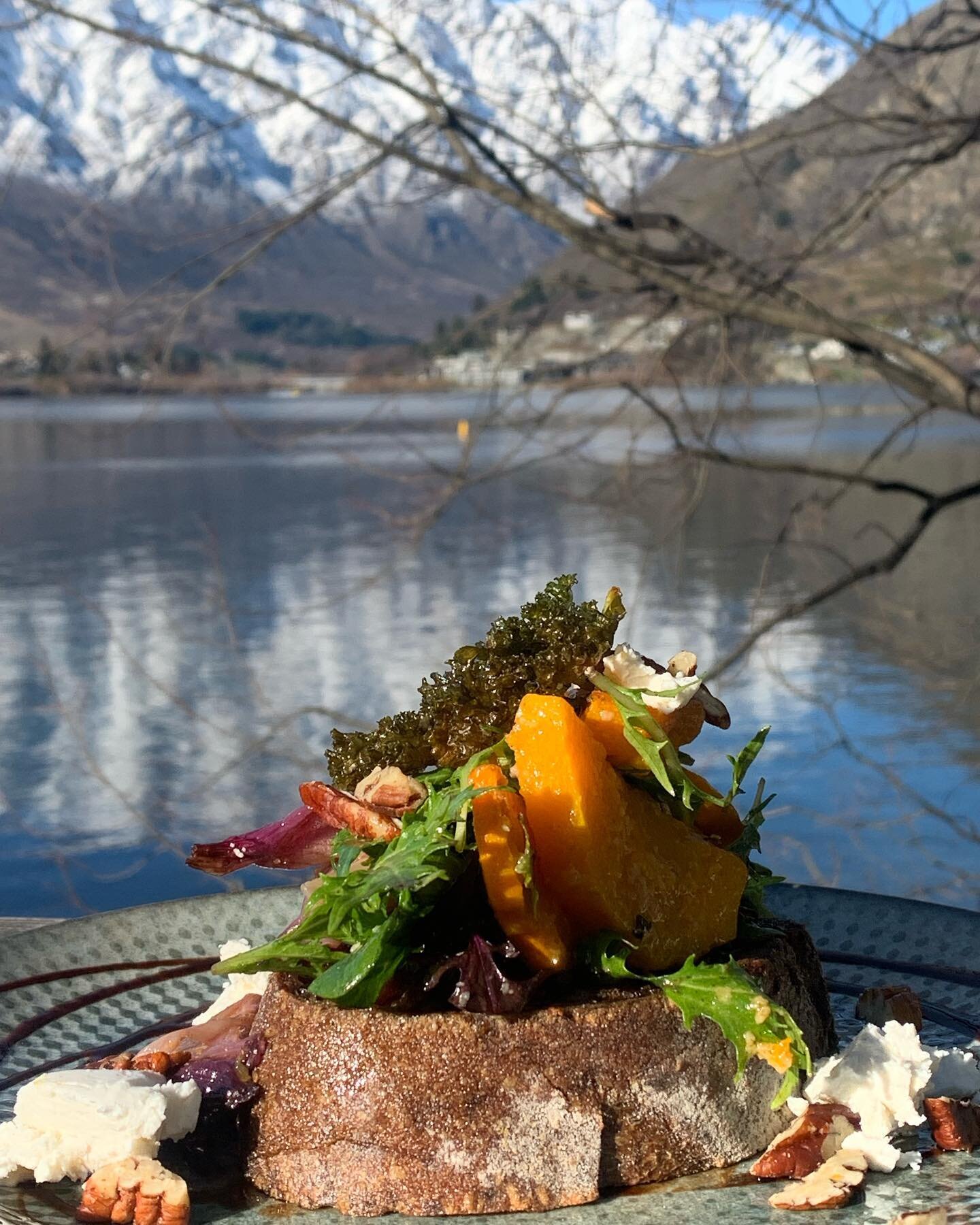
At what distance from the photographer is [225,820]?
982 centimetres

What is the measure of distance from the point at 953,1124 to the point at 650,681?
2.64 ft

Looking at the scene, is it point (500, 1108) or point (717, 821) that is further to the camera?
point (717, 821)

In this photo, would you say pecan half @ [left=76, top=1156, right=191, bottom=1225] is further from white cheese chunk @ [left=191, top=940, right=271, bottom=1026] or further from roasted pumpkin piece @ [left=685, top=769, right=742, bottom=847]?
roasted pumpkin piece @ [left=685, top=769, right=742, bottom=847]

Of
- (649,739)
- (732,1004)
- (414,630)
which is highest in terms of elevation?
(649,739)

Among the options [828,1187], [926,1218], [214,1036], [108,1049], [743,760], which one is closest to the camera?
[926,1218]

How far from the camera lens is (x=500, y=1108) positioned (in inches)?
86.0

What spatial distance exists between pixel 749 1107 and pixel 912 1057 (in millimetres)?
267

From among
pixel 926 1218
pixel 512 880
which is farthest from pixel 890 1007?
pixel 512 880

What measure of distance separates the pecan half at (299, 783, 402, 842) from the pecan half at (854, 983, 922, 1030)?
0.99 meters

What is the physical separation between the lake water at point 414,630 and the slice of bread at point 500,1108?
2.74 meters

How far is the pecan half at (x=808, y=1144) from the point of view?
2143 mm

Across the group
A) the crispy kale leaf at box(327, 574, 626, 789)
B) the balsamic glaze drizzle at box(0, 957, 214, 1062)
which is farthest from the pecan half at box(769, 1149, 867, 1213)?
the balsamic glaze drizzle at box(0, 957, 214, 1062)

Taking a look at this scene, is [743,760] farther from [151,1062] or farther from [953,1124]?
[151,1062]

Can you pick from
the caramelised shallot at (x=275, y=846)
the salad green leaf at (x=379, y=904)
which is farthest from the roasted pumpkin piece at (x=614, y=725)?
the caramelised shallot at (x=275, y=846)
